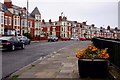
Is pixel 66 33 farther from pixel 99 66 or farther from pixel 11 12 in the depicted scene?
pixel 99 66

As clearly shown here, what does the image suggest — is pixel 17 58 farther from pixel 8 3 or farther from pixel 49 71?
pixel 8 3

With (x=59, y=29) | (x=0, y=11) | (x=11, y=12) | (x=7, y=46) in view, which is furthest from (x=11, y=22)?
(x=59, y=29)

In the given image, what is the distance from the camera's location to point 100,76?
9.82 m

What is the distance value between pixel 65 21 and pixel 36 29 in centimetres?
3931

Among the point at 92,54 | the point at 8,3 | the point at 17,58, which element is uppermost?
the point at 8,3

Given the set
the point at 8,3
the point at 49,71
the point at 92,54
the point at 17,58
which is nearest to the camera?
the point at 92,54

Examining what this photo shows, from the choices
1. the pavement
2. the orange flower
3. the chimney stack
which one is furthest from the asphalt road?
the chimney stack

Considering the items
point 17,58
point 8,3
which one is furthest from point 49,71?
point 8,3

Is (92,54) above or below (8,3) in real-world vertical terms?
below

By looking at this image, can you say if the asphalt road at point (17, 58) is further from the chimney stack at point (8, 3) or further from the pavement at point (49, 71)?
the chimney stack at point (8, 3)

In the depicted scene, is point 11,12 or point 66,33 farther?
point 66,33

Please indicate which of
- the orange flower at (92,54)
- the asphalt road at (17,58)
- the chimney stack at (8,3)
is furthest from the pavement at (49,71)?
the chimney stack at (8,3)

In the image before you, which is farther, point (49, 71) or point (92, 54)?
point (49, 71)

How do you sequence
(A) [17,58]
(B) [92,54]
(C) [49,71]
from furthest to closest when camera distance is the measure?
(A) [17,58], (C) [49,71], (B) [92,54]
